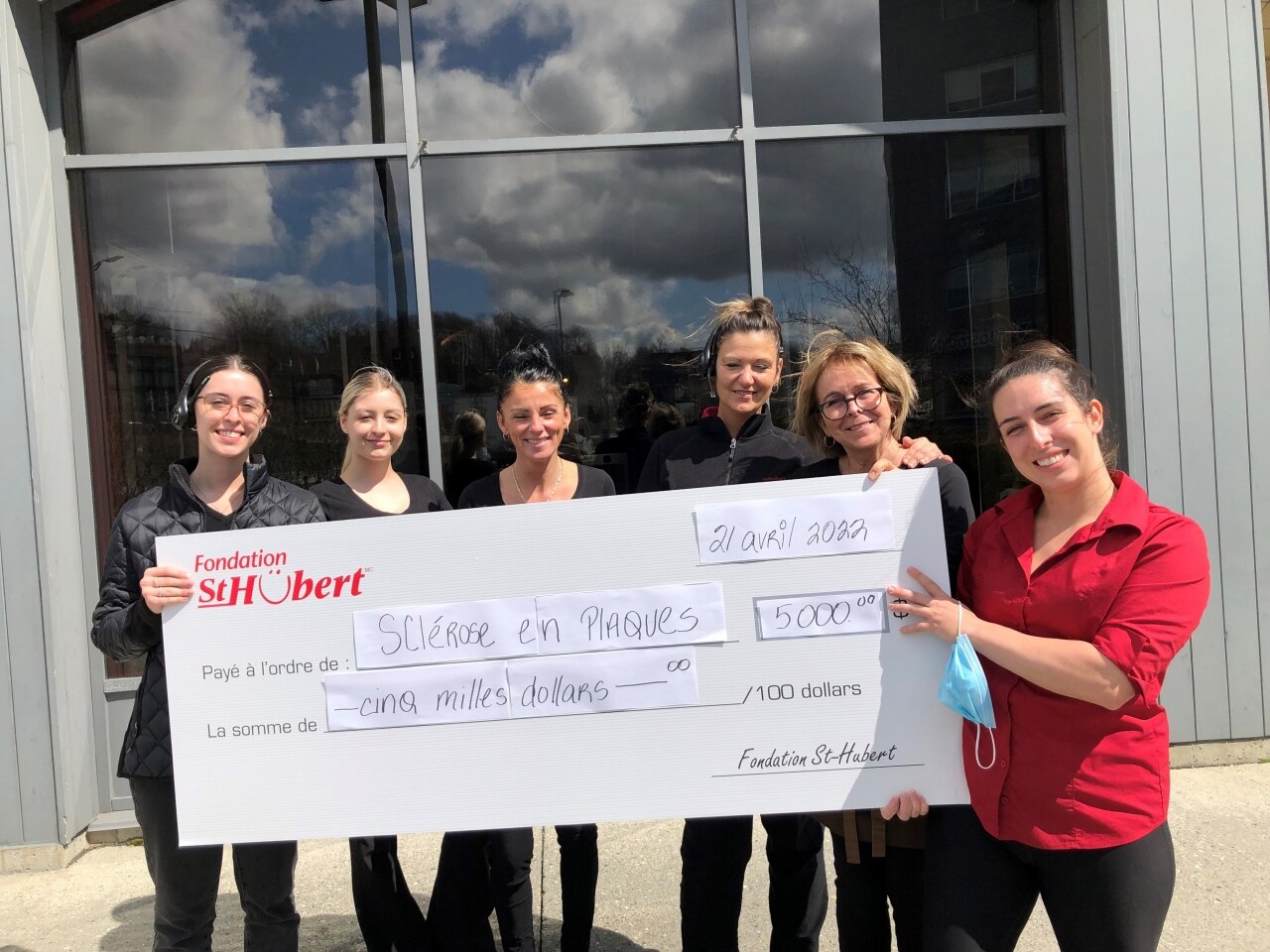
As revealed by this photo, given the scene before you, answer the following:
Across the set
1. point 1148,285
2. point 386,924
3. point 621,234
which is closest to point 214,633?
point 386,924

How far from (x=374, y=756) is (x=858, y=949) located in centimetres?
134

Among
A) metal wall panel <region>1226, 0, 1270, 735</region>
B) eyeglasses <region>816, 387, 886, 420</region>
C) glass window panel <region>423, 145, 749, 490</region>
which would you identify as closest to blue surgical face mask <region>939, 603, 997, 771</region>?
eyeglasses <region>816, 387, 886, 420</region>

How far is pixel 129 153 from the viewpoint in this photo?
4.47 m

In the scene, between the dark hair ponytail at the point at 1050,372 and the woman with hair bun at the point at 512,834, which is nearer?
the dark hair ponytail at the point at 1050,372

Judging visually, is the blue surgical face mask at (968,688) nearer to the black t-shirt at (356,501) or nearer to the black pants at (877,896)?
the black pants at (877,896)

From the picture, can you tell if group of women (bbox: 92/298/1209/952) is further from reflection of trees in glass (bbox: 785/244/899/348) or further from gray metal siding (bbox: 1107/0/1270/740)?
gray metal siding (bbox: 1107/0/1270/740)

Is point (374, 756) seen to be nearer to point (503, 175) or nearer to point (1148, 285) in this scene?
point (503, 175)

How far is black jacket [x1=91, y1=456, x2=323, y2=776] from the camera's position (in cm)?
235

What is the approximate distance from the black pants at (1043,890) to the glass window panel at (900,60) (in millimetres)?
3803

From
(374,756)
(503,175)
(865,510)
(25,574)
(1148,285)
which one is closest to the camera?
(865,510)

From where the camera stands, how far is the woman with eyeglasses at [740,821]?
8.28 feet

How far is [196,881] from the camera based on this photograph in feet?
7.75

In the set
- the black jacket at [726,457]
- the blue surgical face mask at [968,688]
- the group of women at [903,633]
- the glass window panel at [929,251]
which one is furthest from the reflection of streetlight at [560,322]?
the blue surgical face mask at [968,688]

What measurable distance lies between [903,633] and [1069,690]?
449 millimetres
